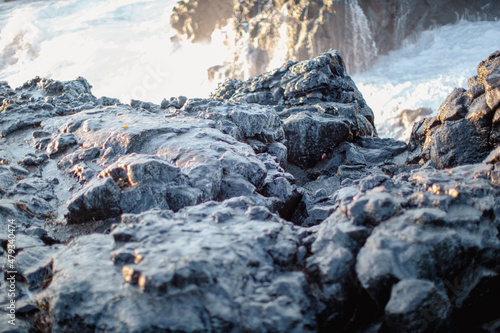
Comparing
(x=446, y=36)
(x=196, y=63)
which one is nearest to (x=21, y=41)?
(x=196, y=63)

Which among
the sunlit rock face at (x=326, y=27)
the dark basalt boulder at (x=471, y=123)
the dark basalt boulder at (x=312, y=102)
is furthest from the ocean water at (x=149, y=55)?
the dark basalt boulder at (x=471, y=123)

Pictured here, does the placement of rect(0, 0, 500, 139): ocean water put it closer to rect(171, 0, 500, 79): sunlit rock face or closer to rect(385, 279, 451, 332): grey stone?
rect(171, 0, 500, 79): sunlit rock face

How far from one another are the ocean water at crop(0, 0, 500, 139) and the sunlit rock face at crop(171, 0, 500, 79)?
801mm

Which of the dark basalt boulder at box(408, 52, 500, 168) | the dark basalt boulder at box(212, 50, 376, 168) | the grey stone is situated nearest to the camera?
the grey stone

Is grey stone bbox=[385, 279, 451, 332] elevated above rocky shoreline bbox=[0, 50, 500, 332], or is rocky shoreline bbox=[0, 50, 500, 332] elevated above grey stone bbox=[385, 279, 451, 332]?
rocky shoreline bbox=[0, 50, 500, 332]

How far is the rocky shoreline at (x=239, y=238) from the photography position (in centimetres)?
208

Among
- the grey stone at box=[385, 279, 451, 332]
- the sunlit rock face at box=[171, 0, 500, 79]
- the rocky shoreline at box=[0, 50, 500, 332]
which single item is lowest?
the grey stone at box=[385, 279, 451, 332]

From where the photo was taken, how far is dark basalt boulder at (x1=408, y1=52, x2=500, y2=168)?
4125 mm

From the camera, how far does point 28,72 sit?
24.2m

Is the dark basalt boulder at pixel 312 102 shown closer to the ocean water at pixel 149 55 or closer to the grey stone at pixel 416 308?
the grey stone at pixel 416 308

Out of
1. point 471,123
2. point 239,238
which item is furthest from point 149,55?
point 239,238

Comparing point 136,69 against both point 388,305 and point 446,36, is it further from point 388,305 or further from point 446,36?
point 388,305

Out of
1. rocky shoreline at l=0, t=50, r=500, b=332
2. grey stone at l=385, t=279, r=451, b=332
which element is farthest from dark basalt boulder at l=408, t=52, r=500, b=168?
grey stone at l=385, t=279, r=451, b=332

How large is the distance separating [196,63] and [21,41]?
1443cm
